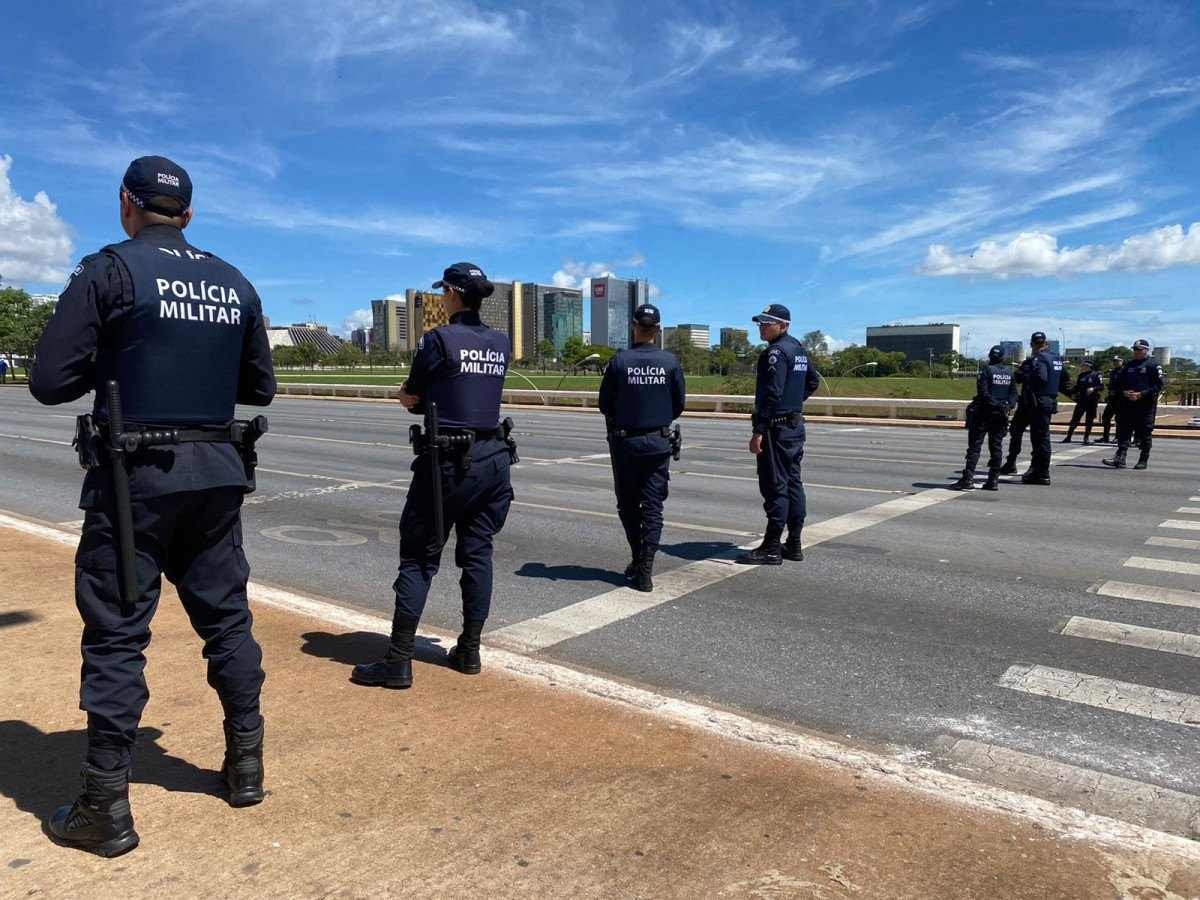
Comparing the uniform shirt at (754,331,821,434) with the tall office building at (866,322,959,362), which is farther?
the tall office building at (866,322,959,362)

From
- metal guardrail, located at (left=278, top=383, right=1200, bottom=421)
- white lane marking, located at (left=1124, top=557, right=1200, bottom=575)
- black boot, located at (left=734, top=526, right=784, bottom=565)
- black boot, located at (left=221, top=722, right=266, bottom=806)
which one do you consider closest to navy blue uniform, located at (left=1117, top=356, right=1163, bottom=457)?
white lane marking, located at (left=1124, top=557, right=1200, bottom=575)

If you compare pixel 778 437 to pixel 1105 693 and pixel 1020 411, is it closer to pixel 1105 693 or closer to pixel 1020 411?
pixel 1105 693

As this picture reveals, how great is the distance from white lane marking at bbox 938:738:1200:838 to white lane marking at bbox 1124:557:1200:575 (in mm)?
4377

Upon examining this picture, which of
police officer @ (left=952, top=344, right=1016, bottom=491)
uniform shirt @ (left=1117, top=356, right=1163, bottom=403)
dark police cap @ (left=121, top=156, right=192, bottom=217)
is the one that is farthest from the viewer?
uniform shirt @ (left=1117, top=356, right=1163, bottom=403)

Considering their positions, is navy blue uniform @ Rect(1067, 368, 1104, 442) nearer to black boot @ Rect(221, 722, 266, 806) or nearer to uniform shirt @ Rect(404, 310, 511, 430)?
uniform shirt @ Rect(404, 310, 511, 430)

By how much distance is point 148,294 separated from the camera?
2.92 meters

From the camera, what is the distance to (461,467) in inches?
178

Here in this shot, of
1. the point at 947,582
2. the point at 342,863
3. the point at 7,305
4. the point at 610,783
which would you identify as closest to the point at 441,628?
the point at 610,783

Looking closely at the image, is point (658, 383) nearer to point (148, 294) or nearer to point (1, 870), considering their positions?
point (148, 294)

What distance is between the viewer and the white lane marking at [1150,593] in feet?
21.1

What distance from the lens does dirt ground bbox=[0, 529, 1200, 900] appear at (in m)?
2.81

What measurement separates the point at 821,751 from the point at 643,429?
3.12 m

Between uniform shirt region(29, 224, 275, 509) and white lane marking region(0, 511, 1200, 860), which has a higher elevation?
uniform shirt region(29, 224, 275, 509)

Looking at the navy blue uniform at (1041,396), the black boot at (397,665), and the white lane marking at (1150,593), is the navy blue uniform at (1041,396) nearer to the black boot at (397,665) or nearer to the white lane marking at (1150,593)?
the white lane marking at (1150,593)
